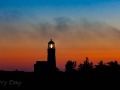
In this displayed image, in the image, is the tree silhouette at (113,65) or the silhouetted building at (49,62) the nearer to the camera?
the silhouetted building at (49,62)

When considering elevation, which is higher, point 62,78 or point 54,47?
point 54,47

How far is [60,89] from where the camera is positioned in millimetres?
29484

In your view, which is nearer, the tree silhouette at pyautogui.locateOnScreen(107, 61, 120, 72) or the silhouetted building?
the silhouetted building

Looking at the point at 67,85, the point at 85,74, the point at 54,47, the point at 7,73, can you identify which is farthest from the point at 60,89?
the point at 54,47

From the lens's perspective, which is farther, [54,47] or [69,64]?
[69,64]

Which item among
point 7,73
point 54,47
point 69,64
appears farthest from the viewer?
point 69,64

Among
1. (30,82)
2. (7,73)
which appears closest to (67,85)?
(30,82)

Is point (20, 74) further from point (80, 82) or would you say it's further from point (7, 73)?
point (80, 82)

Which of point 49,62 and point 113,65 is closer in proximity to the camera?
point 49,62

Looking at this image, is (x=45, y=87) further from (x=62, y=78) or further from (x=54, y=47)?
(x=54, y=47)

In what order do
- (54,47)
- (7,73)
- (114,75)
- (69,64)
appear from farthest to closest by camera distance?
(69,64), (54,47), (114,75), (7,73)

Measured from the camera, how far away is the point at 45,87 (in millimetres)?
29484

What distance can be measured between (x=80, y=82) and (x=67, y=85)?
118 cm

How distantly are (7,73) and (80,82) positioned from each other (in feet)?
21.0
